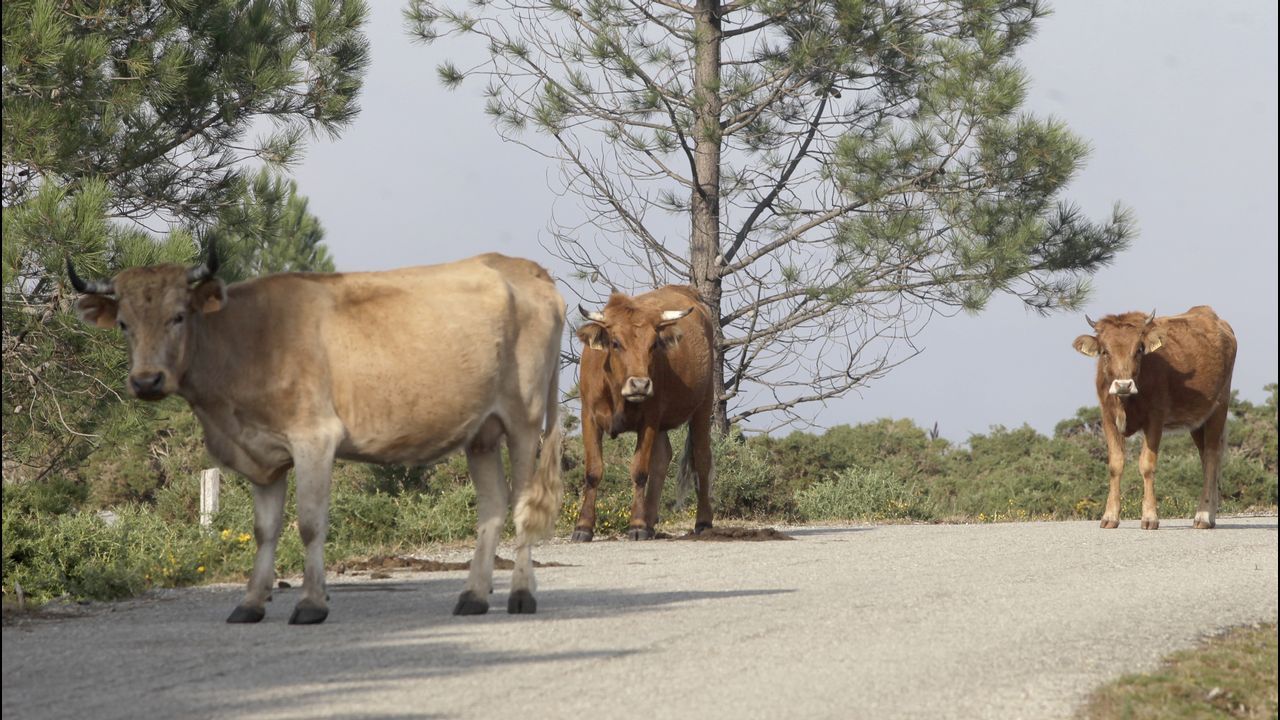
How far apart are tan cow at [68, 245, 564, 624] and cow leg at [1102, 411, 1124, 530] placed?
28.0ft

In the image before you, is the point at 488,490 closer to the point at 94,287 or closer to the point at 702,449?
the point at 94,287

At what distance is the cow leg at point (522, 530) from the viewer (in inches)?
329

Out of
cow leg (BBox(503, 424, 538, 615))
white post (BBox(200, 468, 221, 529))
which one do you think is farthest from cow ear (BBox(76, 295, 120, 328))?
white post (BBox(200, 468, 221, 529))

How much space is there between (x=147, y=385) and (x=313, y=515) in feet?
3.56

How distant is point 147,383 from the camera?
777 centimetres

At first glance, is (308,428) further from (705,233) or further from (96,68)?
(705,233)

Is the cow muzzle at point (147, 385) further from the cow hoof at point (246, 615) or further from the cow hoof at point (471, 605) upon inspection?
the cow hoof at point (471, 605)

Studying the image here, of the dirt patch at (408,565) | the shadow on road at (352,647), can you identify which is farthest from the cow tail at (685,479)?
the shadow on road at (352,647)

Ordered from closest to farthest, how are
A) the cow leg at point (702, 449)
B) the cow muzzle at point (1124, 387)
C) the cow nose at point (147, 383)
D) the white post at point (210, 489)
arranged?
the cow nose at point (147, 383)
the cow leg at point (702, 449)
the cow muzzle at point (1124, 387)
the white post at point (210, 489)

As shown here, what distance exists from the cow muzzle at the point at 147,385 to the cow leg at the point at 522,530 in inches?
75.0

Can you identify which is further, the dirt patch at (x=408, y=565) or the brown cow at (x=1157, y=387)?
the brown cow at (x=1157, y=387)

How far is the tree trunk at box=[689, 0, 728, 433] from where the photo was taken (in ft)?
65.7

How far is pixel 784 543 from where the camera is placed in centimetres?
1342

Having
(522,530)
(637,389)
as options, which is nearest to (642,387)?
(637,389)
